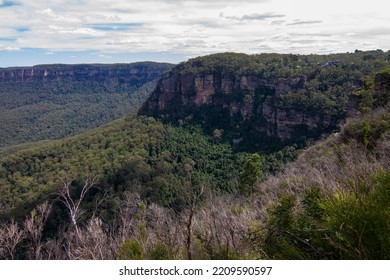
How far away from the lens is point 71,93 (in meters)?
162

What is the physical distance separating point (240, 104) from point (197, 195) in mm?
52028

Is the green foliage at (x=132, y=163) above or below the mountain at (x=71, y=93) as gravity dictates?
below

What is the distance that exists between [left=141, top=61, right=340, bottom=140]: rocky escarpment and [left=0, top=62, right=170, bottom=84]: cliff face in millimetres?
85184

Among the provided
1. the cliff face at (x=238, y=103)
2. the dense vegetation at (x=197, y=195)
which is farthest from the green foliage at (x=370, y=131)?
the cliff face at (x=238, y=103)

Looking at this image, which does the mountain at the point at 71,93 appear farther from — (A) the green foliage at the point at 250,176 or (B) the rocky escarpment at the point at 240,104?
(A) the green foliage at the point at 250,176

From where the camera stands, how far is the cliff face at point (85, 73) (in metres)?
155

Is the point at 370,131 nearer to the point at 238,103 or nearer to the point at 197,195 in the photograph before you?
the point at 197,195

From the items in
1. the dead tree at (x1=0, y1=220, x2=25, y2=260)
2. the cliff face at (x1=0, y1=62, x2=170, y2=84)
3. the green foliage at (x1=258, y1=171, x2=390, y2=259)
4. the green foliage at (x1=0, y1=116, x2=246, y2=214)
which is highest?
the cliff face at (x1=0, y1=62, x2=170, y2=84)

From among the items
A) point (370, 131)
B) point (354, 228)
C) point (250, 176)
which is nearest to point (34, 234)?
point (354, 228)

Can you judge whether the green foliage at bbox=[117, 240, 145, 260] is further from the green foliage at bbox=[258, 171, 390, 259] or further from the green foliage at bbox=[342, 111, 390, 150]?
the green foliage at bbox=[342, 111, 390, 150]

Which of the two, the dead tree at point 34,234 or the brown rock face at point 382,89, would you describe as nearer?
the dead tree at point 34,234

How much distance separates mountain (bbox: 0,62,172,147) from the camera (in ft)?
436

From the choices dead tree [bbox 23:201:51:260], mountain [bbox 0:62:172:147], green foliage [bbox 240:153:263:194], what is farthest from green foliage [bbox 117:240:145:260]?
mountain [bbox 0:62:172:147]

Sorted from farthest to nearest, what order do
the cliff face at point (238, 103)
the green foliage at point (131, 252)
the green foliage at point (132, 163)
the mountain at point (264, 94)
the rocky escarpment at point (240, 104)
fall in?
the cliff face at point (238, 103), the rocky escarpment at point (240, 104), the mountain at point (264, 94), the green foliage at point (132, 163), the green foliage at point (131, 252)
